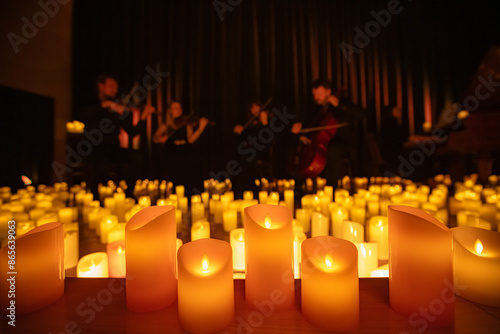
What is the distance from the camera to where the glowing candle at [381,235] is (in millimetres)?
1119

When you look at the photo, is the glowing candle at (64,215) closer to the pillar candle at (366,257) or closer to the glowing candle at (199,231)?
the glowing candle at (199,231)

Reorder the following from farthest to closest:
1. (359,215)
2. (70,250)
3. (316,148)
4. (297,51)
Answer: (297,51), (316,148), (359,215), (70,250)

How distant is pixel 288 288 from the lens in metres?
0.57

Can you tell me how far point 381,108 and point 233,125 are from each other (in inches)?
76.7

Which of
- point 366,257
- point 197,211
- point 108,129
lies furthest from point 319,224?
point 108,129

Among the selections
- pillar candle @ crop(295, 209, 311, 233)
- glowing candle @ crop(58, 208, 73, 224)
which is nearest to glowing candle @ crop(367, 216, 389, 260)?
pillar candle @ crop(295, 209, 311, 233)

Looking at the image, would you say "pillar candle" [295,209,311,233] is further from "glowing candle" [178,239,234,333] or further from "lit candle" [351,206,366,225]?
"glowing candle" [178,239,234,333]

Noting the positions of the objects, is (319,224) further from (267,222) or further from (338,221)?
(267,222)

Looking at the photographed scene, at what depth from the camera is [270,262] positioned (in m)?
0.57

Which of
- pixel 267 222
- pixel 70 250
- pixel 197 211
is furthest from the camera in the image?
pixel 197 211

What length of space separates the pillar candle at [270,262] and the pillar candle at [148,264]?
170 millimetres

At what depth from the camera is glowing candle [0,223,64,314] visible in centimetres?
55

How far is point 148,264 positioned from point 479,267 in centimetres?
66

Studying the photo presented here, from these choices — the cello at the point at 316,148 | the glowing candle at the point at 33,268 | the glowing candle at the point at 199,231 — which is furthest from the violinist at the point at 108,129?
the glowing candle at the point at 33,268
